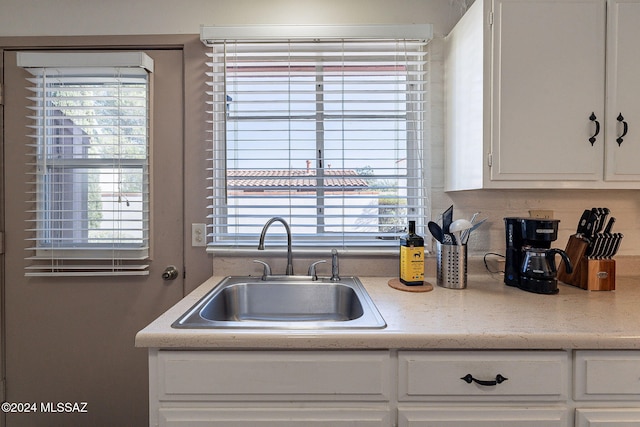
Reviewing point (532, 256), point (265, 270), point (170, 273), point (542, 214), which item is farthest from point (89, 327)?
point (542, 214)

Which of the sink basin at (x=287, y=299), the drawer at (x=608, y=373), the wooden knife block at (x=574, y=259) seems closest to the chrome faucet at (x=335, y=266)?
the sink basin at (x=287, y=299)

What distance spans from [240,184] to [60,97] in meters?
0.96

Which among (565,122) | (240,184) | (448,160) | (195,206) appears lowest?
(195,206)

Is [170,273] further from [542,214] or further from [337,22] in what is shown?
[542,214]

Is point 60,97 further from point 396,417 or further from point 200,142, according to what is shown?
point 396,417

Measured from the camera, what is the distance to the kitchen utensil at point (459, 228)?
136 cm

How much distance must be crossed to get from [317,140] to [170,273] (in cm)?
100

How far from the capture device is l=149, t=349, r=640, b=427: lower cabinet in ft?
3.14

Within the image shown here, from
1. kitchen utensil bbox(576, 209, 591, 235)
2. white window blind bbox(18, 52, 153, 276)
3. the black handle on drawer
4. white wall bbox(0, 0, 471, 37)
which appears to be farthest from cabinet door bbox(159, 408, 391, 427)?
white wall bbox(0, 0, 471, 37)

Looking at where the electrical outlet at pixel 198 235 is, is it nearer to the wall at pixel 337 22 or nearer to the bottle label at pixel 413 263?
the wall at pixel 337 22

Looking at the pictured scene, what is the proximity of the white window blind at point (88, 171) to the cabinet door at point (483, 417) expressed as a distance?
1375mm

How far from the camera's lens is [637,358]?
957mm

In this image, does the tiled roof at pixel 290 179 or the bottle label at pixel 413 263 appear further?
the tiled roof at pixel 290 179

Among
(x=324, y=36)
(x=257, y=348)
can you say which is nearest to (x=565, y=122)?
(x=324, y=36)
